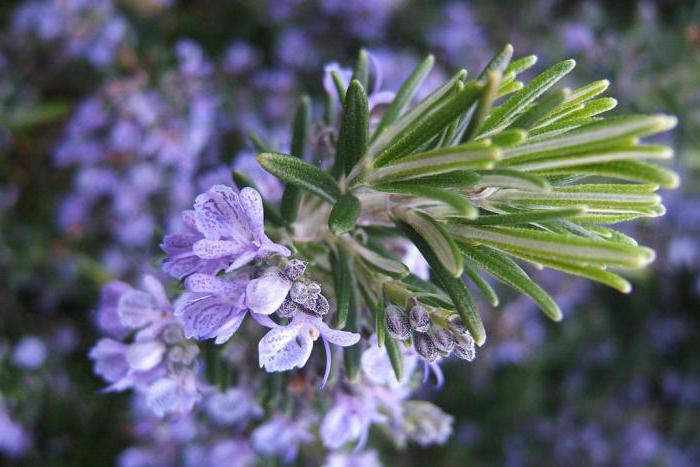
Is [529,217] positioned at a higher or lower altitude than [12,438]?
higher

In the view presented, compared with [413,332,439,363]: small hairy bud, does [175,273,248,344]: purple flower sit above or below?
below

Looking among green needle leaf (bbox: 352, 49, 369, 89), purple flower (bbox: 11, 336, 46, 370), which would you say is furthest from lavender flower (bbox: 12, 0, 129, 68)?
green needle leaf (bbox: 352, 49, 369, 89)

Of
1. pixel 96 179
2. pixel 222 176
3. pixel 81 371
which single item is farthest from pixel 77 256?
pixel 222 176

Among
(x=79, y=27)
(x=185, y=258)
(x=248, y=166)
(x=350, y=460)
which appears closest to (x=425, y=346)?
(x=185, y=258)

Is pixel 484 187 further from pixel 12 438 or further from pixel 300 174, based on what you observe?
pixel 12 438

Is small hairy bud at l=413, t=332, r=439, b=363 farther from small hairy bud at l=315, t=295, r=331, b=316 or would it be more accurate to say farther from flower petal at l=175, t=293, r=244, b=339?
flower petal at l=175, t=293, r=244, b=339

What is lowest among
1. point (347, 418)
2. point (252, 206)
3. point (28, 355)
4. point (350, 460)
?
point (28, 355)

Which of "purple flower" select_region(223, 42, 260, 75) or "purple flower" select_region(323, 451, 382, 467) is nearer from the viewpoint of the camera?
"purple flower" select_region(323, 451, 382, 467)
